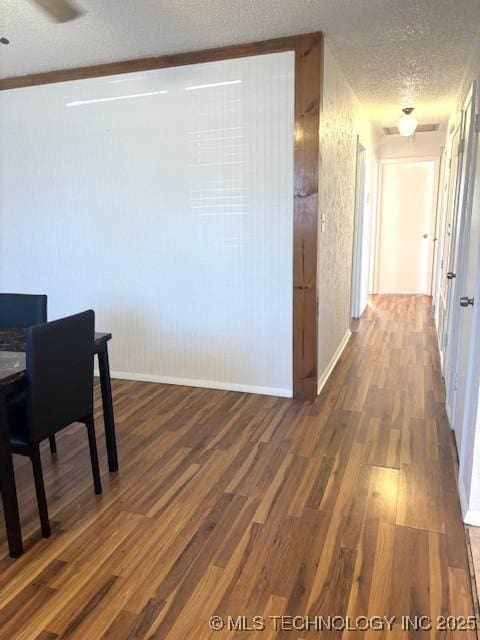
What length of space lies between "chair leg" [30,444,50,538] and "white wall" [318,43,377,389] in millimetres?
2148

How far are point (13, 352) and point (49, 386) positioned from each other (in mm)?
282

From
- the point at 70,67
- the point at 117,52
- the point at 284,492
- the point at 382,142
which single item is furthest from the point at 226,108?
the point at 382,142

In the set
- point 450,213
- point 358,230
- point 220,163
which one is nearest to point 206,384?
point 220,163

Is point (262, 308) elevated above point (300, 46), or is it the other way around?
point (300, 46)

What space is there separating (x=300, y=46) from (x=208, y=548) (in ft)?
9.49

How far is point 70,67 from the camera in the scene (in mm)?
3379

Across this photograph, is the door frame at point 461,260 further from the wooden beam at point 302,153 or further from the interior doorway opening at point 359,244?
the interior doorway opening at point 359,244

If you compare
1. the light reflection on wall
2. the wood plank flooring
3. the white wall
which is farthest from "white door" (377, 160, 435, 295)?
the light reflection on wall

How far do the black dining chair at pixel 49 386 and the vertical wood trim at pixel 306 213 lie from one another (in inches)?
62.3

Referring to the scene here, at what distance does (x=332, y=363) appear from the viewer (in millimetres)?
3979

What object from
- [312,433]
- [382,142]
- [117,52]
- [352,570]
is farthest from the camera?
[382,142]

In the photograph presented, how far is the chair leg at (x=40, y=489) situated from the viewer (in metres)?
1.83

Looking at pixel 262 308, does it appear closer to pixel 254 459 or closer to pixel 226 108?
pixel 254 459

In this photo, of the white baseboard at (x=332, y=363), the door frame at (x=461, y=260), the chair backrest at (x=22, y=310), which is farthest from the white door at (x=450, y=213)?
the chair backrest at (x=22, y=310)
